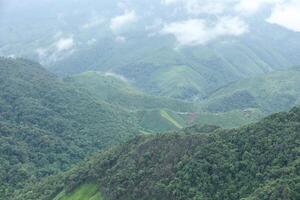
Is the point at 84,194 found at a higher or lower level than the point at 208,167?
lower

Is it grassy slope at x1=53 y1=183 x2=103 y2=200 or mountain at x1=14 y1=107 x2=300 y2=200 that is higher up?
mountain at x1=14 y1=107 x2=300 y2=200

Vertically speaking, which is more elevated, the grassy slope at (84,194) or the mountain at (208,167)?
the mountain at (208,167)

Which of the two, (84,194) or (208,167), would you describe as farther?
(84,194)

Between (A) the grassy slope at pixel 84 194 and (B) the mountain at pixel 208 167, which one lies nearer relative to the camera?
(B) the mountain at pixel 208 167

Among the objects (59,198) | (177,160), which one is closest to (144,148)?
(177,160)

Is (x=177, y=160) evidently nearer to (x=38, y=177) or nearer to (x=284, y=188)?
(x=284, y=188)

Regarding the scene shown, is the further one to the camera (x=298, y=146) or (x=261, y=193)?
(x=298, y=146)

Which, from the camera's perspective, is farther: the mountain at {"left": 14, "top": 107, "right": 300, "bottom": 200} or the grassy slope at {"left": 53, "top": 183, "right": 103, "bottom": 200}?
A: the grassy slope at {"left": 53, "top": 183, "right": 103, "bottom": 200}

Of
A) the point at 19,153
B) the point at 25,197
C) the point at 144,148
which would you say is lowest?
the point at 19,153
